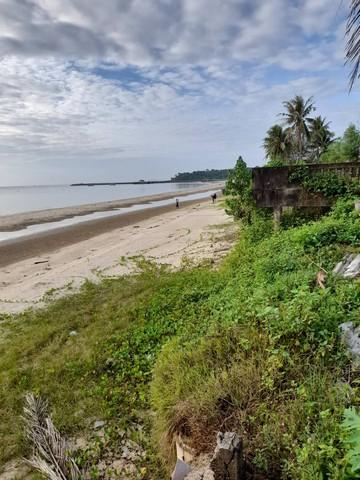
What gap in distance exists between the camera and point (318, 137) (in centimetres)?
4291

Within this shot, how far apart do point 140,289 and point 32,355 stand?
2.84 m

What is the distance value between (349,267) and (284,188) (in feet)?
15.4

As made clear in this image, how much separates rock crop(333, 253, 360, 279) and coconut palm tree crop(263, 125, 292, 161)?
39215mm

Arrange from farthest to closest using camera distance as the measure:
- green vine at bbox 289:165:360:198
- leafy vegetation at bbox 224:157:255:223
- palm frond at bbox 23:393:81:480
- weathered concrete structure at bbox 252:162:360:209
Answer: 1. leafy vegetation at bbox 224:157:255:223
2. weathered concrete structure at bbox 252:162:360:209
3. green vine at bbox 289:165:360:198
4. palm frond at bbox 23:393:81:480

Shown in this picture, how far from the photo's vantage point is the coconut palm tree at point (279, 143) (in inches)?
1620

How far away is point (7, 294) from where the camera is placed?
28.3 ft

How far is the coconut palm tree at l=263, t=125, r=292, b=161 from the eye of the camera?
135ft

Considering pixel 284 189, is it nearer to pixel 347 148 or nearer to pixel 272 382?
pixel 272 382

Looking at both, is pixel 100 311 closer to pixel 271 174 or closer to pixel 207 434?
pixel 207 434

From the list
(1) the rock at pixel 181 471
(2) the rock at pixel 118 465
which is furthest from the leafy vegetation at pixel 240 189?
(1) the rock at pixel 181 471

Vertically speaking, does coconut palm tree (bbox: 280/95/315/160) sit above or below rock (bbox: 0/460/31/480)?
above

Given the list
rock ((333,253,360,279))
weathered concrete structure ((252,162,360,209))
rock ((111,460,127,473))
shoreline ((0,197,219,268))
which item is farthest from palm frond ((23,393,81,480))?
shoreline ((0,197,219,268))

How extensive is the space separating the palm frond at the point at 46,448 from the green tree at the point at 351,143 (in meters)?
33.7

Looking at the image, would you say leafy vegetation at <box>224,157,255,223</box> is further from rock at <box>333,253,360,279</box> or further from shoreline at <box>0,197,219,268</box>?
shoreline at <box>0,197,219,268</box>
